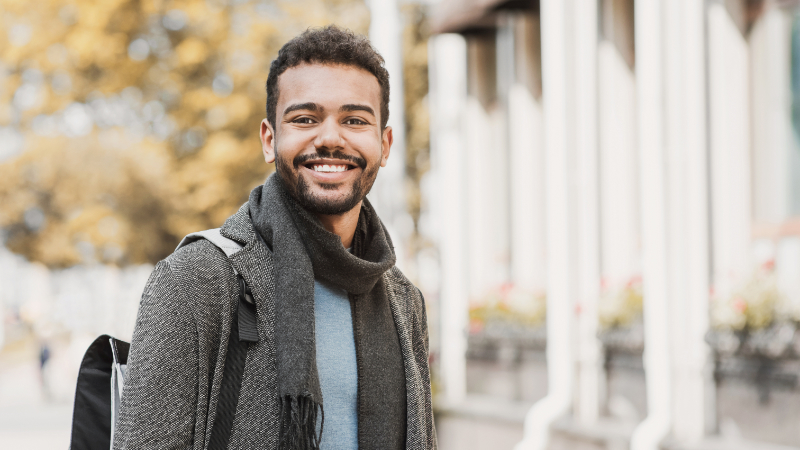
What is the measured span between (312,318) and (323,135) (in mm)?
407

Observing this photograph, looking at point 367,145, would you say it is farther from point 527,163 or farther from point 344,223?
point 527,163

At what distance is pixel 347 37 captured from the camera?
2.18m

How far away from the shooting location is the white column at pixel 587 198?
806cm

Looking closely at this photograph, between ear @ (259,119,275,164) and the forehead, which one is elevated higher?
the forehead

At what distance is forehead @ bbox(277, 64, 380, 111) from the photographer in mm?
2107

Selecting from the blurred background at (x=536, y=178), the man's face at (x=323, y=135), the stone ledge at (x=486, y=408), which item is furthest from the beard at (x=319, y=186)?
the stone ledge at (x=486, y=408)

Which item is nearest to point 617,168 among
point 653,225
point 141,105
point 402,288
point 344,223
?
point 653,225

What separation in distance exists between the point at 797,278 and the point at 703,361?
878 millimetres

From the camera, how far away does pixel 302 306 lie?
6.56ft

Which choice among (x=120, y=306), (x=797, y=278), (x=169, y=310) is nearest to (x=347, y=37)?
(x=169, y=310)

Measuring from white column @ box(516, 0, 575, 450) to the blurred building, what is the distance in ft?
0.06

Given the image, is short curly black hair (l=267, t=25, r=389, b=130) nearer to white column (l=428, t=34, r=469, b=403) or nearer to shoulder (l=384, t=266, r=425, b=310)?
shoulder (l=384, t=266, r=425, b=310)

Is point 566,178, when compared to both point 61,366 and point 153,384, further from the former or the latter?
point 61,366

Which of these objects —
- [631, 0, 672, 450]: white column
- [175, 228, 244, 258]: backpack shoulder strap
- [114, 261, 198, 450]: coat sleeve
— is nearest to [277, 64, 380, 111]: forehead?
[175, 228, 244, 258]: backpack shoulder strap
